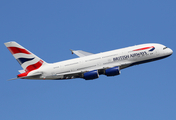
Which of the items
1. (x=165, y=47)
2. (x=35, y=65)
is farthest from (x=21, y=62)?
(x=165, y=47)

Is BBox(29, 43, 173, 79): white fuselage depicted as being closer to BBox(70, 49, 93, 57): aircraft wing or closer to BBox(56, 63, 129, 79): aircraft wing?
BBox(56, 63, 129, 79): aircraft wing

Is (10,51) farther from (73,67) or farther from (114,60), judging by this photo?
(114,60)

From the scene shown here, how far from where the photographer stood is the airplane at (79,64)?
66.4 m

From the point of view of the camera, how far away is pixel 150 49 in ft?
227

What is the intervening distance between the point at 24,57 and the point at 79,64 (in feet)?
42.7

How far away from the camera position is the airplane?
66.4 meters

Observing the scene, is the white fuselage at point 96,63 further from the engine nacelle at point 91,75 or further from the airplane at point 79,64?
the engine nacelle at point 91,75

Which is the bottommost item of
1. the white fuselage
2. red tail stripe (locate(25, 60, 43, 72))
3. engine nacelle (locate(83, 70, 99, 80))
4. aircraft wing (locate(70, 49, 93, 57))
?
engine nacelle (locate(83, 70, 99, 80))

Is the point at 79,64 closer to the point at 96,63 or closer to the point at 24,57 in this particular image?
the point at 96,63

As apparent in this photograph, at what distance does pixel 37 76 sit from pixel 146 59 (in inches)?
1031

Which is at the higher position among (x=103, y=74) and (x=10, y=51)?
(x=10, y=51)

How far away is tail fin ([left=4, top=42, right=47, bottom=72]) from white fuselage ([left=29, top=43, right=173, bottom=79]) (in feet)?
4.61

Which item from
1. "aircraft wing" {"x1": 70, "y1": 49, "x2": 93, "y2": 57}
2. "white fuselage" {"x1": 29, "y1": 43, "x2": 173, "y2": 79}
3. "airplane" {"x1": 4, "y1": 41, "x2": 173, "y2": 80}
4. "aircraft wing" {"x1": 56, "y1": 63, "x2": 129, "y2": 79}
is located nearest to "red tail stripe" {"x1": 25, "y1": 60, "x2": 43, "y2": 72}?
"airplane" {"x1": 4, "y1": 41, "x2": 173, "y2": 80}

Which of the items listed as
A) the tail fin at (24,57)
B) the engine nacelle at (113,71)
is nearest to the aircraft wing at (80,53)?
the tail fin at (24,57)
